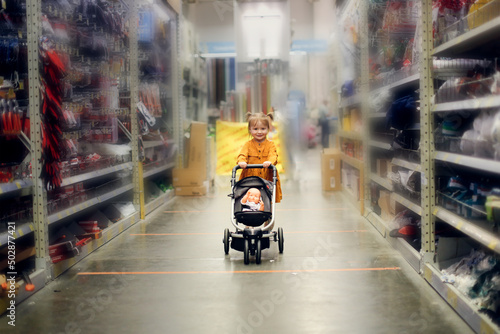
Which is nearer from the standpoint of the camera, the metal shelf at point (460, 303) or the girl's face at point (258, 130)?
the metal shelf at point (460, 303)

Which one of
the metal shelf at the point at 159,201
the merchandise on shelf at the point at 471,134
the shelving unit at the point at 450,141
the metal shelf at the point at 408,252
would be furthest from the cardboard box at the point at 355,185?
the merchandise on shelf at the point at 471,134

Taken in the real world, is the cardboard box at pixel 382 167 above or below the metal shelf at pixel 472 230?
above

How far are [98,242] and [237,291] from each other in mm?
1795

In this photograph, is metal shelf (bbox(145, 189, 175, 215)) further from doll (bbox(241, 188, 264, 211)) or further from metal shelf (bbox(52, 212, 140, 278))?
doll (bbox(241, 188, 264, 211))

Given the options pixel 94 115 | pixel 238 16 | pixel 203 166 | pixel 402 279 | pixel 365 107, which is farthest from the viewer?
pixel 238 16

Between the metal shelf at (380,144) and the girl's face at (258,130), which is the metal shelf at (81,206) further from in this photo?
the metal shelf at (380,144)

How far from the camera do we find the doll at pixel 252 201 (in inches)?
169

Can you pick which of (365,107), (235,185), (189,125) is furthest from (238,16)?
(235,185)

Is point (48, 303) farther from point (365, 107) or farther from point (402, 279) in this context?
point (365, 107)

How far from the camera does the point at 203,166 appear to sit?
8289 mm

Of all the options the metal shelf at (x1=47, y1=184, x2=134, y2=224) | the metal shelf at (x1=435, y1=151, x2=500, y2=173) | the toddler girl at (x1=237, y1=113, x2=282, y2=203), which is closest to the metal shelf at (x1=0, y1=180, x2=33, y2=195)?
the metal shelf at (x1=47, y1=184, x2=134, y2=224)

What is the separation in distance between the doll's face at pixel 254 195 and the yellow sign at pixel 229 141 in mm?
5207

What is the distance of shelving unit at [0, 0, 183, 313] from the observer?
358 centimetres

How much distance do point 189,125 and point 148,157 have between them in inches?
60.1
